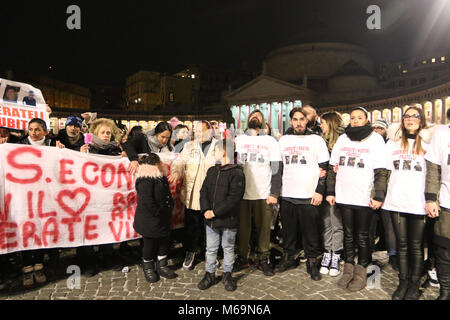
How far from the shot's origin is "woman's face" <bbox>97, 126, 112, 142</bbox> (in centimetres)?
554

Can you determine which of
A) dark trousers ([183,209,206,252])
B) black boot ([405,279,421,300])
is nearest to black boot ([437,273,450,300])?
black boot ([405,279,421,300])

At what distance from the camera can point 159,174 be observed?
16.8 ft

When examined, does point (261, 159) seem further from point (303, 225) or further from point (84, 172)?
point (84, 172)

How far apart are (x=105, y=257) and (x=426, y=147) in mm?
5691

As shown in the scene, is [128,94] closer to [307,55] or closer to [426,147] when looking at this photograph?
[307,55]

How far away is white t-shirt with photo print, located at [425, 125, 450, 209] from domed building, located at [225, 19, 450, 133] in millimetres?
39461

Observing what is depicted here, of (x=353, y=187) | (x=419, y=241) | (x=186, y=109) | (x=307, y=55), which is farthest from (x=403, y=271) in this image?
(x=307, y=55)

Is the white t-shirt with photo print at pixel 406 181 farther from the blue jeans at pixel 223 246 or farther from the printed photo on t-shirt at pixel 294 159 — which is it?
the blue jeans at pixel 223 246

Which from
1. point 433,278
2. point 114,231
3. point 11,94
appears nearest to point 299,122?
point 433,278

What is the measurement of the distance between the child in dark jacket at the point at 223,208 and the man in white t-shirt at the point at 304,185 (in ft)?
3.27

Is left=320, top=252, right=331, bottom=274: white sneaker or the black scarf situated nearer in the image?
the black scarf

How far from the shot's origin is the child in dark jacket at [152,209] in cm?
505

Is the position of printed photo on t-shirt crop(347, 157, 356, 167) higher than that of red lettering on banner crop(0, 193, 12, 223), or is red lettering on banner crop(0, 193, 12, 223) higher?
printed photo on t-shirt crop(347, 157, 356, 167)

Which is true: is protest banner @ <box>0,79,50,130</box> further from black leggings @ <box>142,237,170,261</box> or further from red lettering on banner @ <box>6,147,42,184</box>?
black leggings @ <box>142,237,170,261</box>
